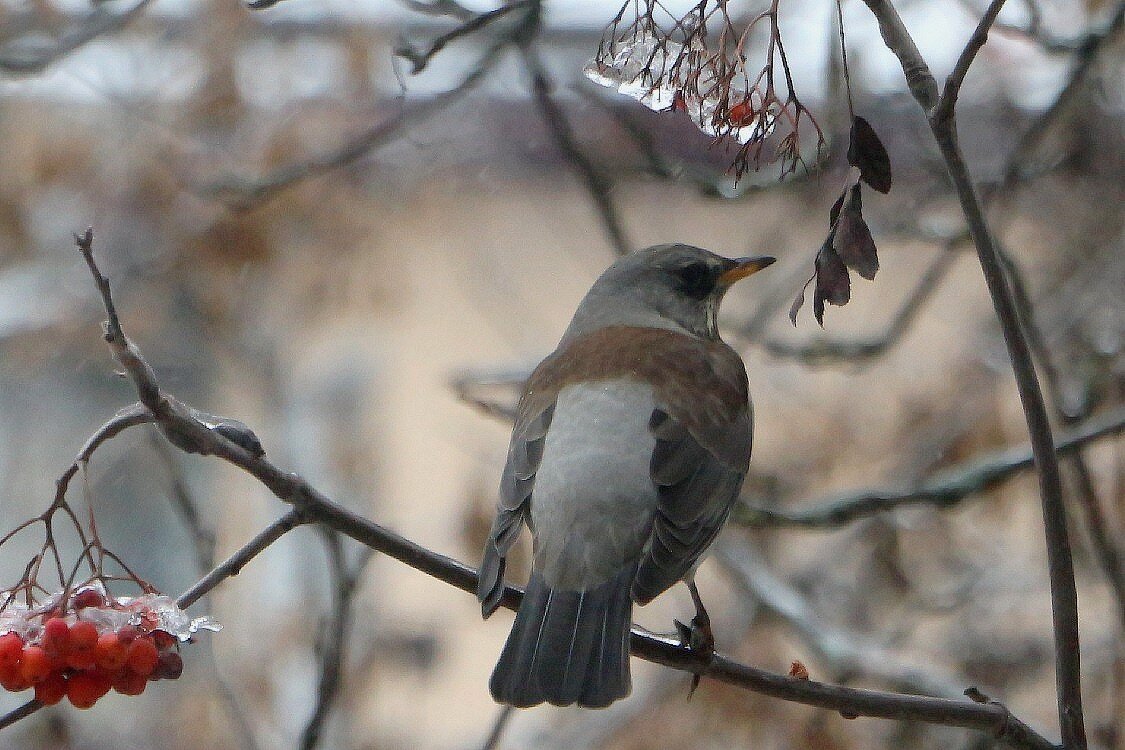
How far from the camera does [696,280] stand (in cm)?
344

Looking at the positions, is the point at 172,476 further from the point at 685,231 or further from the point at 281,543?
the point at 281,543

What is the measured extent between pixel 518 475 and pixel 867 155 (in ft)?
4.18

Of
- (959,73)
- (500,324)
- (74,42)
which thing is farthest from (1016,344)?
(500,324)

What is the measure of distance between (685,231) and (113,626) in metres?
6.69

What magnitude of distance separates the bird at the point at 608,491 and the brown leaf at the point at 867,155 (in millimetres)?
921

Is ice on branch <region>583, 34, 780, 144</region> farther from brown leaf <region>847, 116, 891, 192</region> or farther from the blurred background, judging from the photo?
the blurred background

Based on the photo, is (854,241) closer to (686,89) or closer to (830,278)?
(830,278)

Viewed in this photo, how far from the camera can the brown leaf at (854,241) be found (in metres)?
1.68

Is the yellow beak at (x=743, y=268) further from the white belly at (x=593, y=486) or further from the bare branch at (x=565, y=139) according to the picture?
the white belly at (x=593, y=486)

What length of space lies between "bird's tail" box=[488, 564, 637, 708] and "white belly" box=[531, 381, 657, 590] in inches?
2.5

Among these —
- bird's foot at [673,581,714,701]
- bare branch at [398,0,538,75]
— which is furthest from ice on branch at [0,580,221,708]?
bare branch at [398,0,538,75]

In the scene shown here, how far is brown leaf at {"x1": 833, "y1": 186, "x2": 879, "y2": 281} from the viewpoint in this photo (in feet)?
5.52

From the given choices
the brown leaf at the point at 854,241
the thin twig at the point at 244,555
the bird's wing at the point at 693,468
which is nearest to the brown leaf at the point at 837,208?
the brown leaf at the point at 854,241

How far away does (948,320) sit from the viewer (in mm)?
7539
